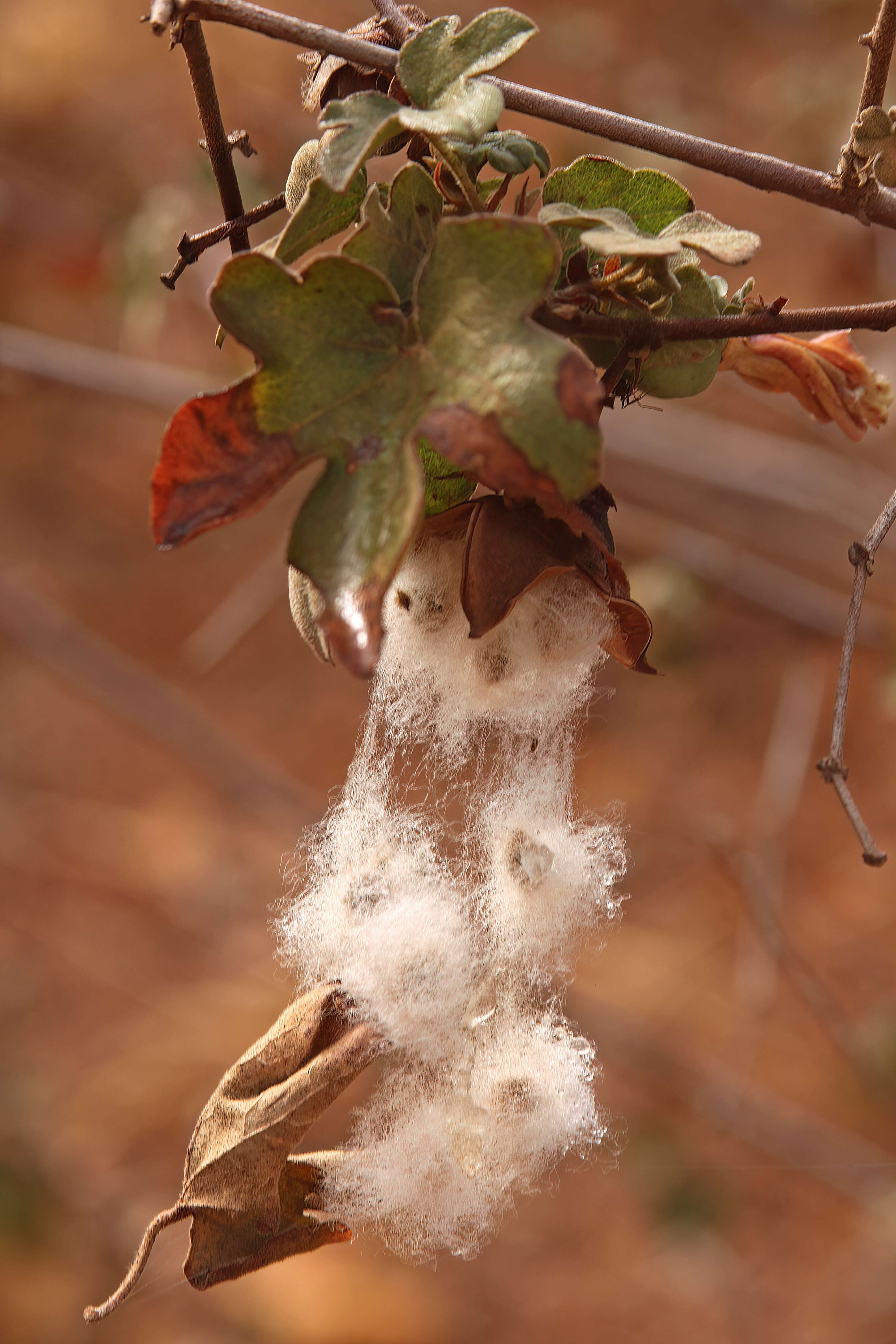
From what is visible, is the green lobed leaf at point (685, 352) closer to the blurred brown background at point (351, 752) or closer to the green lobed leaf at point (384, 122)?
the green lobed leaf at point (384, 122)

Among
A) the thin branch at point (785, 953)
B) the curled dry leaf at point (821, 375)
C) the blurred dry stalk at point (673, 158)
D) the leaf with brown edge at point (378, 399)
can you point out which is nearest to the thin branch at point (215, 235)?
the blurred dry stalk at point (673, 158)

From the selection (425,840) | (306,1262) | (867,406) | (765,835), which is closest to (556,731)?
(425,840)

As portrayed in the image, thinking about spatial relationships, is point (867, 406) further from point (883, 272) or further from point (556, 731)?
point (883, 272)

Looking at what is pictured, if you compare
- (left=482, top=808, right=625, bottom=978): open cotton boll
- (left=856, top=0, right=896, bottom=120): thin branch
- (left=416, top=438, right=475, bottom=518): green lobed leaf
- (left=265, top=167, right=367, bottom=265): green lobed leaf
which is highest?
(left=856, top=0, right=896, bottom=120): thin branch

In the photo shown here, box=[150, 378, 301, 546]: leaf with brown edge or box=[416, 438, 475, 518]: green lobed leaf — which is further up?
box=[416, 438, 475, 518]: green lobed leaf

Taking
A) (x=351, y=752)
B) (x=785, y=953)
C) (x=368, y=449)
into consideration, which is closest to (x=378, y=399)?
(x=368, y=449)

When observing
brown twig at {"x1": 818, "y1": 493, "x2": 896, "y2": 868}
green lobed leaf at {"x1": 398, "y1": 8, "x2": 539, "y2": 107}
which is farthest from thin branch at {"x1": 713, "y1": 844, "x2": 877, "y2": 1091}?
green lobed leaf at {"x1": 398, "y1": 8, "x2": 539, "y2": 107}

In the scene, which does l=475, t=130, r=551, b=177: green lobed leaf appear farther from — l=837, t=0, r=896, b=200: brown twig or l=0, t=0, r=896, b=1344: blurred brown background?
l=0, t=0, r=896, b=1344: blurred brown background
